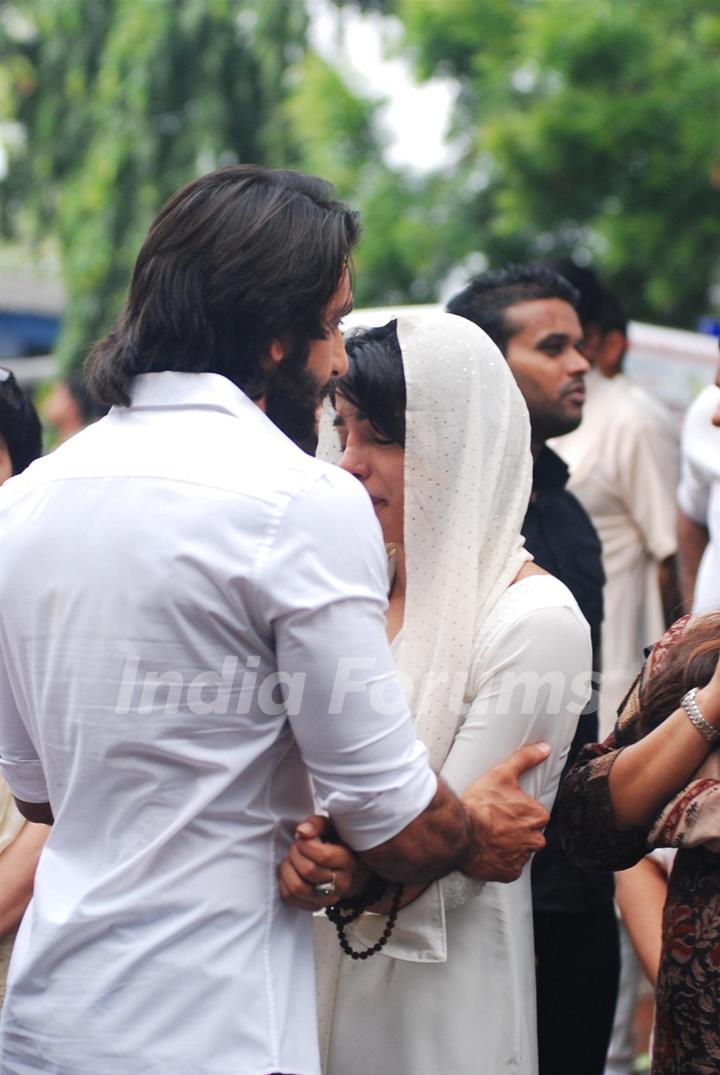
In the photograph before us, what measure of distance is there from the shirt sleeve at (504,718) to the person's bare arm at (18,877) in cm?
65

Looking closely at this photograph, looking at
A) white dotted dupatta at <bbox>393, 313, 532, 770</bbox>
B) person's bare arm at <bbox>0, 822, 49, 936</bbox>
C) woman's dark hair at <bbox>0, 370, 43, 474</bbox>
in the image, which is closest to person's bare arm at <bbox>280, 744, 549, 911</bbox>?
white dotted dupatta at <bbox>393, 313, 532, 770</bbox>

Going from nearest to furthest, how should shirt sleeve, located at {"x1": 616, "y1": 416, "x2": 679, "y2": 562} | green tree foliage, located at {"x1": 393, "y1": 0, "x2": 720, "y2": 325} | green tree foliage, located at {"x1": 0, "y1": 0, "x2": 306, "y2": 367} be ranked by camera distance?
shirt sleeve, located at {"x1": 616, "y1": 416, "x2": 679, "y2": 562} < green tree foliage, located at {"x1": 393, "y1": 0, "x2": 720, "y2": 325} < green tree foliage, located at {"x1": 0, "y1": 0, "x2": 306, "y2": 367}

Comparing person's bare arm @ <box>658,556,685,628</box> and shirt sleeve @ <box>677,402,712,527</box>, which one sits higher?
shirt sleeve @ <box>677,402,712,527</box>

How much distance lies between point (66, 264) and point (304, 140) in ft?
10.1

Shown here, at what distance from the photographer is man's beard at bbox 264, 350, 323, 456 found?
2.04 m

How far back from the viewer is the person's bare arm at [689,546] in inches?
185

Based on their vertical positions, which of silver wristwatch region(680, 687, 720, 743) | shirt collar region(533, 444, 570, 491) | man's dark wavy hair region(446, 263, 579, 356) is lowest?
shirt collar region(533, 444, 570, 491)

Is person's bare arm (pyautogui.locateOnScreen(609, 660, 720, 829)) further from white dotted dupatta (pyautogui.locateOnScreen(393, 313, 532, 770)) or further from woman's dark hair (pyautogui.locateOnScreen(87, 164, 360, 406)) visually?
woman's dark hair (pyautogui.locateOnScreen(87, 164, 360, 406))

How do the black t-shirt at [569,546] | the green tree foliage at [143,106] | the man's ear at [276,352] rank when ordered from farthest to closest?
1. the green tree foliage at [143,106]
2. the black t-shirt at [569,546]
3. the man's ear at [276,352]

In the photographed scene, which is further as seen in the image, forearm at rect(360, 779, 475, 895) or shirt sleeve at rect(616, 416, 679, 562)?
shirt sleeve at rect(616, 416, 679, 562)

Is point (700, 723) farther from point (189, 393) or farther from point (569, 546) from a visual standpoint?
point (569, 546)

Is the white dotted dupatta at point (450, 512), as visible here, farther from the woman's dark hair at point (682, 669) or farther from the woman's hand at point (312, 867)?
the woman's hand at point (312, 867)

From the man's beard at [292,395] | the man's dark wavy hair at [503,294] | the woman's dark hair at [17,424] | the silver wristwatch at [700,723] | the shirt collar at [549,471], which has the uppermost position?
the man's beard at [292,395]

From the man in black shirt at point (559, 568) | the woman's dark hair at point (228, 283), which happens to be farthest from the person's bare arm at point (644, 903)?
the woman's dark hair at point (228, 283)
